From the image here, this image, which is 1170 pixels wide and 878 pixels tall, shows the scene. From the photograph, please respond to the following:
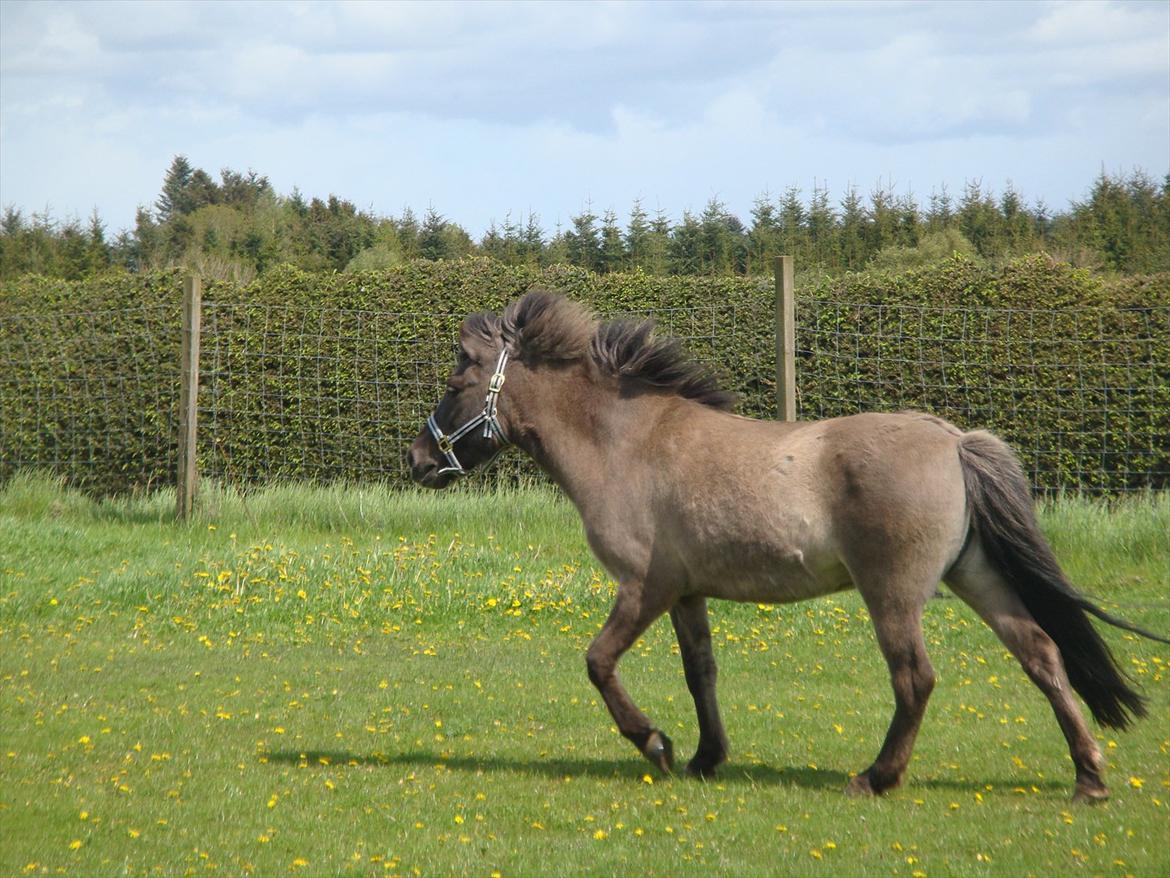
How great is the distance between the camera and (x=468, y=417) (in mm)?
7492

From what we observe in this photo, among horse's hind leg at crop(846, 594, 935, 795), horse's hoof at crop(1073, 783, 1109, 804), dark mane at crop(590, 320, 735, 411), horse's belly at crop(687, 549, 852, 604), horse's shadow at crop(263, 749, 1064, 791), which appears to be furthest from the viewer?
dark mane at crop(590, 320, 735, 411)

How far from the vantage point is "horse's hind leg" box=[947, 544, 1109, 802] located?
239 inches

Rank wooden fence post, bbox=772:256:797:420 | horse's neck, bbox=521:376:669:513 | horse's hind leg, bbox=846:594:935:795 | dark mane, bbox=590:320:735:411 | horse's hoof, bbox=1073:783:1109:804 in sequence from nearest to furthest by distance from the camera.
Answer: horse's hoof, bbox=1073:783:1109:804 → horse's hind leg, bbox=846:594:935:795 → horse's neck, bbox=521:376:669:513 → dark mane, bbox=590:320:735:411 → wooden fence post, bbox=772:256:797:420

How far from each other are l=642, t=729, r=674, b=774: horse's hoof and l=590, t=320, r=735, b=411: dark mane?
1.85m

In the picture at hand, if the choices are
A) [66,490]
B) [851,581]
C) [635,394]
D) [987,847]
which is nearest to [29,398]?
[66,490]

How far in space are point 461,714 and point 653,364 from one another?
258cm

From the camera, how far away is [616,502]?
6891 millimetres

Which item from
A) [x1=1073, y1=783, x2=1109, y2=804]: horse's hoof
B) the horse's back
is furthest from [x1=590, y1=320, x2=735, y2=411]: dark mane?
[x1=1073, y1=783, x2=1109, y2=804]: horse's hoof

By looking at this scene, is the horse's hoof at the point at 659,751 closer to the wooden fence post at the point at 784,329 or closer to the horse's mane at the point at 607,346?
the horse's mane at the point at 607,346

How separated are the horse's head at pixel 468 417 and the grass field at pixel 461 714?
1.64 meters

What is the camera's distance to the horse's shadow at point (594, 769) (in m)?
6.51

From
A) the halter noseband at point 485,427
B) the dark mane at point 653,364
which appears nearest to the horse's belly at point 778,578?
the dark mane at point 653,364

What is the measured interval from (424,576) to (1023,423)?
20.8 feet

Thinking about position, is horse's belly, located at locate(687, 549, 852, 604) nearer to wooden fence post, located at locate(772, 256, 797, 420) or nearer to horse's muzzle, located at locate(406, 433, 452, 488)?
horse's muzzle, located at locate(406, 433, 452, 488)
